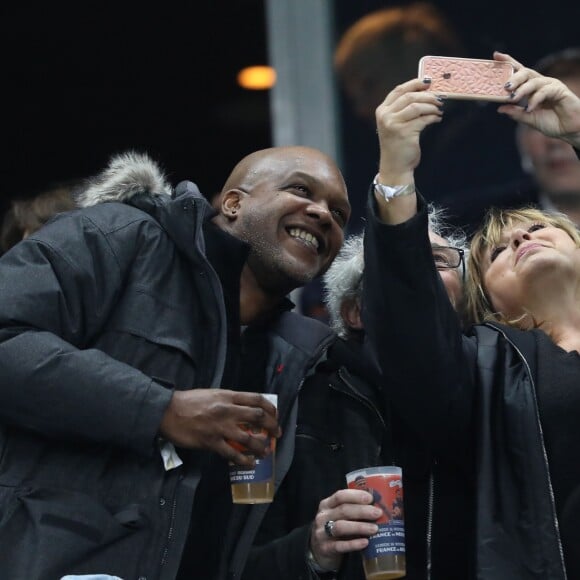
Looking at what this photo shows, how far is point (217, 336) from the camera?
151 inches

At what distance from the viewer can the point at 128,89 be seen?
9031mm

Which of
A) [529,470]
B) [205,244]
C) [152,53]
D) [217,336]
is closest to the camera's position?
[529,470]

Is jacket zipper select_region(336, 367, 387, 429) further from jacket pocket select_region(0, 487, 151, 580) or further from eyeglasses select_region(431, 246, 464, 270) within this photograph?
jacket pocket select_region(0, 487, 151, 580)

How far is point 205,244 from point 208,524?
2.61 feet

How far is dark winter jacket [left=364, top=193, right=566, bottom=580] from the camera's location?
11.2 ft

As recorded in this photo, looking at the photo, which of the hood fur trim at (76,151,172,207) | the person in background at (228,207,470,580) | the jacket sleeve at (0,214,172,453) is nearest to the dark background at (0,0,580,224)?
the hood fur trim at (76,151,172,207)

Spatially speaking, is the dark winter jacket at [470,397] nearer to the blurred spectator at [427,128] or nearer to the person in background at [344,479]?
the person in background at [344,479]

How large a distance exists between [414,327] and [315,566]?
2.45ft

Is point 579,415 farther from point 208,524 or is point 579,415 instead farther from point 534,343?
point 208,524

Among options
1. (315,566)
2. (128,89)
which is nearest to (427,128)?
(128,89)

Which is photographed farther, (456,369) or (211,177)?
(211,177)

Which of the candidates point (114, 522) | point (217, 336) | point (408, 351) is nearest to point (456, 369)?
point (408, 351)

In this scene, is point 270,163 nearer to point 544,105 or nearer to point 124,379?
point 544,105

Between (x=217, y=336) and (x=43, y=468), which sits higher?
(x=217, y=336)
